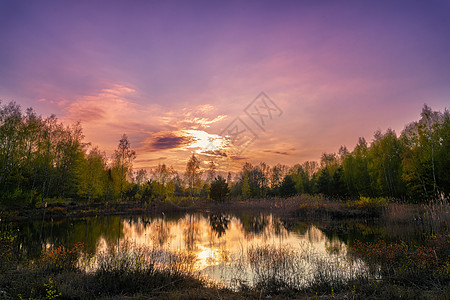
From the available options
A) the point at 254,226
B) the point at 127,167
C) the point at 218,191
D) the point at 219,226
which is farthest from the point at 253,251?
the point at 127,167

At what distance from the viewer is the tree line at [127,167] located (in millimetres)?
29469

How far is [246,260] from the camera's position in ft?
38.1

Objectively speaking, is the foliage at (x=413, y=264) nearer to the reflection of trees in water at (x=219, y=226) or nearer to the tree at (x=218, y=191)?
the reflection of trees in water at (x=219, y=226)

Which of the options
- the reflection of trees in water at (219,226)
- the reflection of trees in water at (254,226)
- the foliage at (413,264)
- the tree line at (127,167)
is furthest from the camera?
the tree line at (127,167)

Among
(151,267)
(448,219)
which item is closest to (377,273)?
(151,267)

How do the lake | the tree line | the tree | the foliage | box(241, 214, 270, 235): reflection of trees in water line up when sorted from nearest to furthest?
1. the foliage
2. the lake
3. box(241, 214, 270, 235): reflection of trees in water
4. the tree line
5. the tree

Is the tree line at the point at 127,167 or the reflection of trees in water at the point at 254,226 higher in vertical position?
the tree line at the point at 127,167

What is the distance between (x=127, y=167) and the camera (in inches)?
1860

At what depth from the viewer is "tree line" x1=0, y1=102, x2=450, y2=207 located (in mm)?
29469

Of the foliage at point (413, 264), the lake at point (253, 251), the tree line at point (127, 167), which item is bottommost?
the lake at point (253, 251)

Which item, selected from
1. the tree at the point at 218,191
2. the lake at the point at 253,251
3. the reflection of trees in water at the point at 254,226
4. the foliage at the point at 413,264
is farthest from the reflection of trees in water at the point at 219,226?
the tree at the point at 218,191

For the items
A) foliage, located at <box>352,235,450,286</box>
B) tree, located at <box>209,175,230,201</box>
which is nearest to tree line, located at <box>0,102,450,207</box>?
tree, located at <box>209,175,230,201</box>

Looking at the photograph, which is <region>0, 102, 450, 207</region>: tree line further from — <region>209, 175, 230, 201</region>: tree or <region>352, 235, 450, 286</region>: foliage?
<region>352, 235, 450, 286</region>: foliage

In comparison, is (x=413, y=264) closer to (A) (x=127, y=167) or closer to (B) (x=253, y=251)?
(B) (x=253, y=251)
